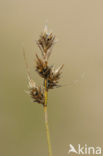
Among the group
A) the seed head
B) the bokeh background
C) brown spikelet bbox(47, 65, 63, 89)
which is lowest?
brown spikelet bbox(47, 65, 63, 89)

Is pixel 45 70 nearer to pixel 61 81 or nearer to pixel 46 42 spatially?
pixel 46 42

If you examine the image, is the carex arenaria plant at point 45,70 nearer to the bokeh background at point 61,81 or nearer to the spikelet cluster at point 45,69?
the spikelet cluster at point 45,69

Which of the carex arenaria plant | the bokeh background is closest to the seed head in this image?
the carex arenaria plant

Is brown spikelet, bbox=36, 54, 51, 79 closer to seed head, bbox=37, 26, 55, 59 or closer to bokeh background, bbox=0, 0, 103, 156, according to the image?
seed head, bbox=37, 26, 55, 59

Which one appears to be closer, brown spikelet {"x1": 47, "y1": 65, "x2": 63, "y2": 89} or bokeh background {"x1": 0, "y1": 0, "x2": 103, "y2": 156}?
brown spikelet {"x1": 47, "y1": 65, "x2": 63, "y2": 89}

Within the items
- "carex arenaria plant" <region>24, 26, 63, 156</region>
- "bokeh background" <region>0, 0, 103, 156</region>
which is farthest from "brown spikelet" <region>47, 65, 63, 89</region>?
"bokeh background" <region>0, 0, 103, 156</region>

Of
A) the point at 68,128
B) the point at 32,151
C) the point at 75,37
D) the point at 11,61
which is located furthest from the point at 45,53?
the point at 75,37

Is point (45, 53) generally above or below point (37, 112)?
below

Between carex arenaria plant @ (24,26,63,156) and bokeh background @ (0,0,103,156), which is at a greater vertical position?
bokeh background @ (0,0,103,156)

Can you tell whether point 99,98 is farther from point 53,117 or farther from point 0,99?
point 0,99
